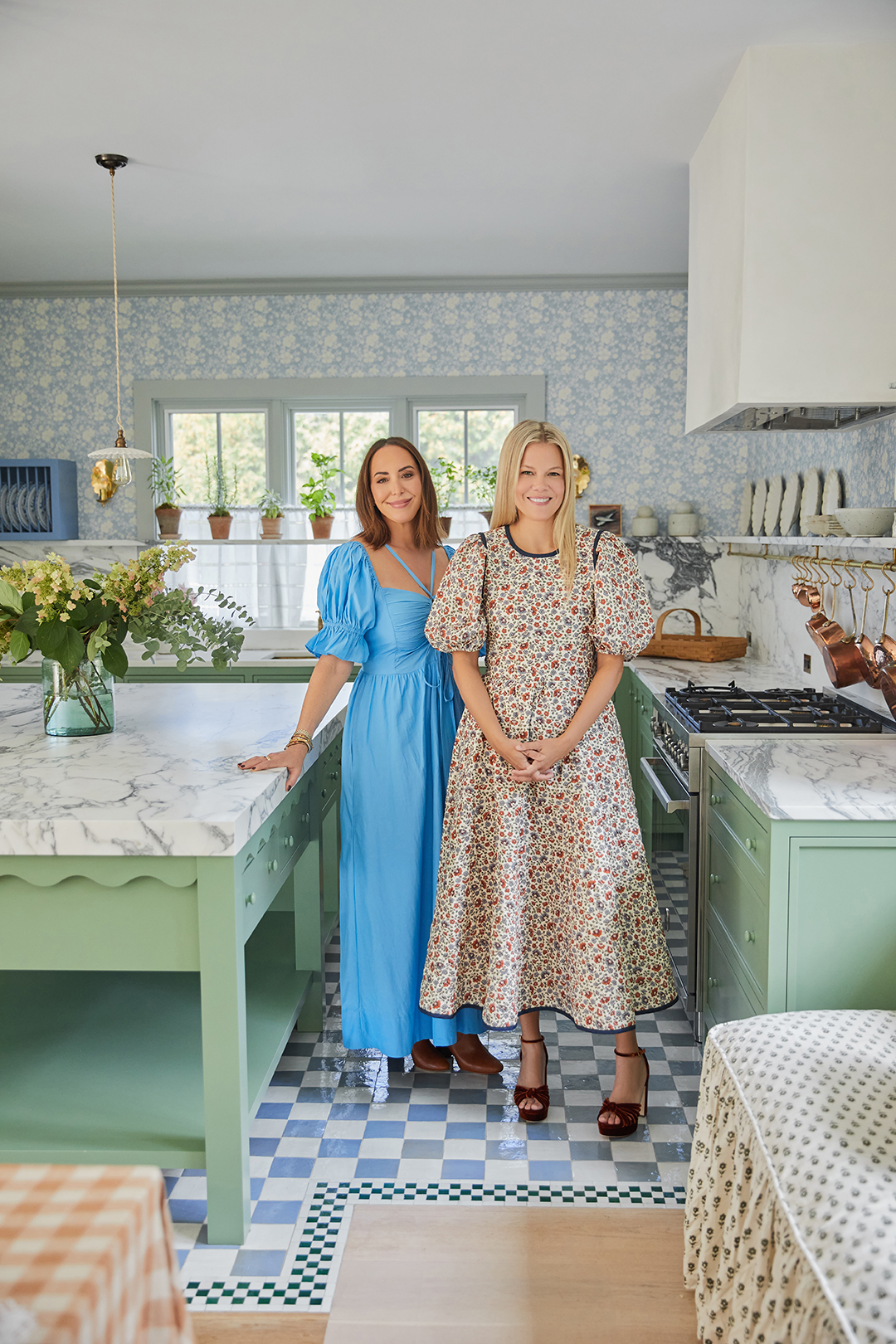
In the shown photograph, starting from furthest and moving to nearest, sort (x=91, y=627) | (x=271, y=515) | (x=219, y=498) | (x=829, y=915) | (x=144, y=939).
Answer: (x=219, y=498) < (x=271, y=515) < (x=91, y=627) < (x=829, y=915) < (x=144, y=939)

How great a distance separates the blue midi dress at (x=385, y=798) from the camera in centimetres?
236

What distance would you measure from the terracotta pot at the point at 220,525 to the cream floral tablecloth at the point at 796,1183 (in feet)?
13.2

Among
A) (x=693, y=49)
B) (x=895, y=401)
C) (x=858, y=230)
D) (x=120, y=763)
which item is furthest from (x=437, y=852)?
(x=693, y=49)

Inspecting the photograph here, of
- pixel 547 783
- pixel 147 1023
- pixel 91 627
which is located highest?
pixel 91 627

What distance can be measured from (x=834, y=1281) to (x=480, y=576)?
144cm

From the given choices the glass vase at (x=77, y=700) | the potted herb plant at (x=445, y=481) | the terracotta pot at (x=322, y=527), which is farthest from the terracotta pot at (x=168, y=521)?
the glass vase at (x=77, y=700)

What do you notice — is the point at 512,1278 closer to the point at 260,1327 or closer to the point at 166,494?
the point at 260,1327

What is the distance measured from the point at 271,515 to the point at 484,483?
3.61 feet

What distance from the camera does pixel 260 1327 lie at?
5.36ft

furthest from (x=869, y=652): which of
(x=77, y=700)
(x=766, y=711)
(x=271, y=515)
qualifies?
(x=271, y=515)

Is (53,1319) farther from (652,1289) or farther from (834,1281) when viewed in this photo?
(652,1289)

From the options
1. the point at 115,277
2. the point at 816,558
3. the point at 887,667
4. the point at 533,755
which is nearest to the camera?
the point at 533,755

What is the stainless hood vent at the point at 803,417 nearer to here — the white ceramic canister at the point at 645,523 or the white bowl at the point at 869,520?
the white bowl at the point at 869,520

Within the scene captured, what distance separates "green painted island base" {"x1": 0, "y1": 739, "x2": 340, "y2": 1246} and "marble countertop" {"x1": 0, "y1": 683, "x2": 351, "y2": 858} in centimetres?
6
